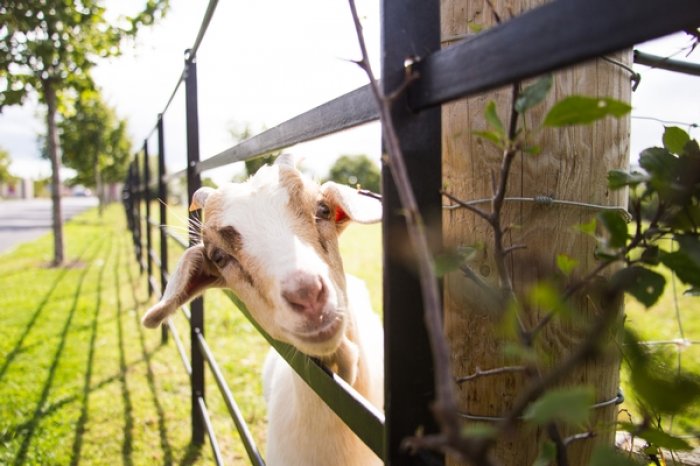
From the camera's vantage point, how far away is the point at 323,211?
181 cm

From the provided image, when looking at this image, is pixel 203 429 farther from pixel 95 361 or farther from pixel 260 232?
pixel 260 232

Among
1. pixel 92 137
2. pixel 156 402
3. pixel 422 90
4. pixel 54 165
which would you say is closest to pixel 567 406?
pixel 422 90

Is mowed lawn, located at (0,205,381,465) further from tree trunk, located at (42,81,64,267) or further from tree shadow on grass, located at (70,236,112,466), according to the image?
tree trunk, located at (42,81,64,267)

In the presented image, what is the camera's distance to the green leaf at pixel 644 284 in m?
0.64

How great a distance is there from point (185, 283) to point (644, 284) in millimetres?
1588

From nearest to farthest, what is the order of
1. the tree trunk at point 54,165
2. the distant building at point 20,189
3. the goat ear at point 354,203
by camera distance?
the goat ear at point 354,203
the tree trunk at point 54,165
the distant building at point 20,189

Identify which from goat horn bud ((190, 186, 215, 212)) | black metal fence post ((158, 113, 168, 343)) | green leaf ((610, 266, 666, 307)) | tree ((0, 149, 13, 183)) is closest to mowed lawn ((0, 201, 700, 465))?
green leaf ((610, 266, 666, 307))

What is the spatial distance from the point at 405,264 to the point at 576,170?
0.51 meters

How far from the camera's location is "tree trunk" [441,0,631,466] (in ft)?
3.60

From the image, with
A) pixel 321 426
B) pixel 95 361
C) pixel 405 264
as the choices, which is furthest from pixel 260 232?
pixel 95 361

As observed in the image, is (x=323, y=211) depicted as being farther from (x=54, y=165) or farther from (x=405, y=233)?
(x=54, y=165)

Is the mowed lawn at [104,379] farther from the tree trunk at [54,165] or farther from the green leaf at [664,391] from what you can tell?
the green leaf at [664,391]

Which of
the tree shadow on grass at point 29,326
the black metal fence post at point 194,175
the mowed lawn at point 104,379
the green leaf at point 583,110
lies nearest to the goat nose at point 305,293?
the green leaf at point 583,110

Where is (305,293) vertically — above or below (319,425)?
above
